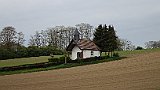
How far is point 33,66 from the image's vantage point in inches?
2142

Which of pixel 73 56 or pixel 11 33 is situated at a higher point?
pixel 11 33

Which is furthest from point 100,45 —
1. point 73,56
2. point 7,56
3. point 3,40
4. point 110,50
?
point 3,40

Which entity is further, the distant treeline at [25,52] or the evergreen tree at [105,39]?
the distant treeline at [25,52]

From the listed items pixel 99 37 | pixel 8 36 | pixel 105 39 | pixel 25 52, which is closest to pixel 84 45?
pixel 99 37

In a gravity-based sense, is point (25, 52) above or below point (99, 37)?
below

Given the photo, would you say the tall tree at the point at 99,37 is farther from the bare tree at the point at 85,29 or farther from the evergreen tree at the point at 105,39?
the bare tree at the point at 85,29

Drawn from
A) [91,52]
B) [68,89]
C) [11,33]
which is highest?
[11,33]

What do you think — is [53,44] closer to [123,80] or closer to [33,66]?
[33,66]

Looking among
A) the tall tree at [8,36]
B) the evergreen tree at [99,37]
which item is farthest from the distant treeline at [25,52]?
the evergreen tree at [99,37]

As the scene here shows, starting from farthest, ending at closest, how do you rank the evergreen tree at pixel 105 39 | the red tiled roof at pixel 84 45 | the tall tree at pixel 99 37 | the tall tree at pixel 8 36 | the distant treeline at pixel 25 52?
the tall tree at pixel 8 36
the distant treeline at pixel 25 52
the tall tree at pixel 99 37
the evergreen tree at pixel 105 39
the red tiled roof at pixel 84 45

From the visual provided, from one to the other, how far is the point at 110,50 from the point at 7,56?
2976 centimetres

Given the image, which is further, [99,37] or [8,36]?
[8,36]

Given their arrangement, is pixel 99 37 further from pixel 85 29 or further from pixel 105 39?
pixel 85 29

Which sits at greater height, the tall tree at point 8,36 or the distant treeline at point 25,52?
the tall tree at point 8,36
